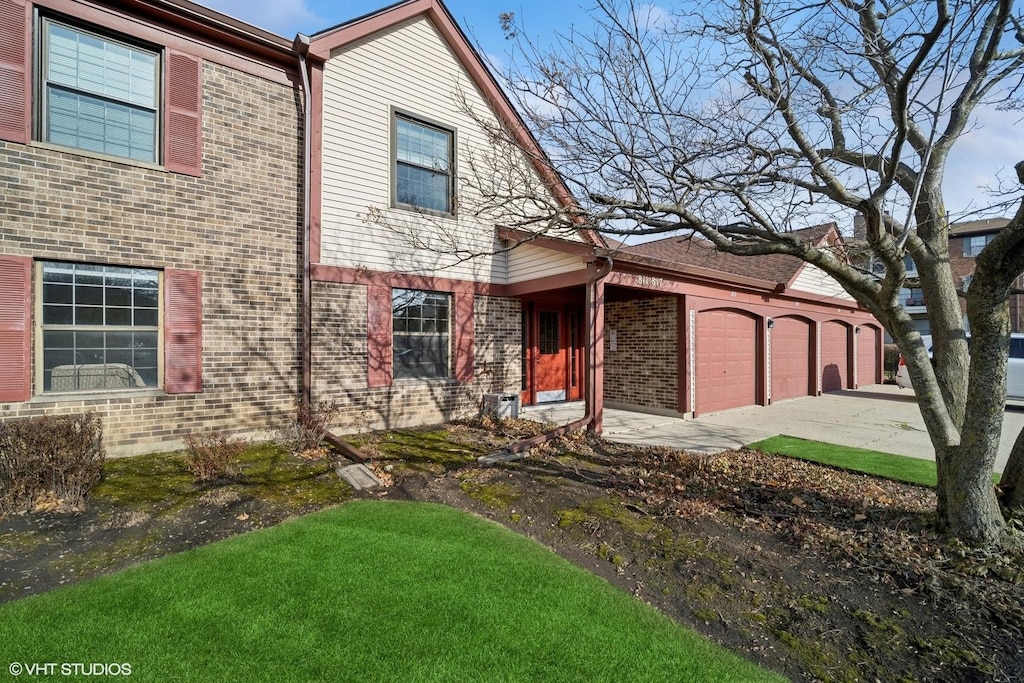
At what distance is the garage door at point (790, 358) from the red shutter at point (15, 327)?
48.0 ft

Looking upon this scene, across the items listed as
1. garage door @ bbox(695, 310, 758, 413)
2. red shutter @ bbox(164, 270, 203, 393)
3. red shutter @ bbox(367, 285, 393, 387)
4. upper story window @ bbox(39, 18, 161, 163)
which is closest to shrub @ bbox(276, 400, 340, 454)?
red shutter @ bbox(367, 285, 393, 387)

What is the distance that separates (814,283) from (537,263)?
10.2 meters

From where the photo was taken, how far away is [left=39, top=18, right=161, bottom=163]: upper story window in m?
6.17

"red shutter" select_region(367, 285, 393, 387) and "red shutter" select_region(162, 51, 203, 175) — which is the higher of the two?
"red shutter" select_region(162, 51, 203, 175)

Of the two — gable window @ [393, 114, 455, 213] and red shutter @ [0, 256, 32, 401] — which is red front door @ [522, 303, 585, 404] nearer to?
gable window @ [393, 114, 455, 213]

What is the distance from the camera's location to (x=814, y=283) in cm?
1459

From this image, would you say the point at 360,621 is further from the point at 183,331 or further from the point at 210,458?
the point at 183,331

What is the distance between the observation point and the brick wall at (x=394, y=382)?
7918 millimetres

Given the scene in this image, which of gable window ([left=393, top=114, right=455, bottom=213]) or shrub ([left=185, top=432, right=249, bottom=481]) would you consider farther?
gable window ([left=393, top=114, right=455, bottom=213])

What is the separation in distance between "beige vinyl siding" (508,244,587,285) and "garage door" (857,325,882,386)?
14.7m

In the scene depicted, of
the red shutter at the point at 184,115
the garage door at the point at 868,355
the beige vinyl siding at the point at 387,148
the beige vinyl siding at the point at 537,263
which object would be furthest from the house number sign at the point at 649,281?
the garage door at the point at 868,355

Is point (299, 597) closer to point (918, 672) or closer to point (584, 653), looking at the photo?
point (584, 653)

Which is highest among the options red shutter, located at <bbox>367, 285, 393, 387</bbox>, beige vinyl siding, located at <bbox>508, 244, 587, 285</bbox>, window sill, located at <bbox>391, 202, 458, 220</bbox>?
window sill, located at <bbox>391, 202, 458, 220</bbox>

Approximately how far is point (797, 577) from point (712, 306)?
8.10 meters
